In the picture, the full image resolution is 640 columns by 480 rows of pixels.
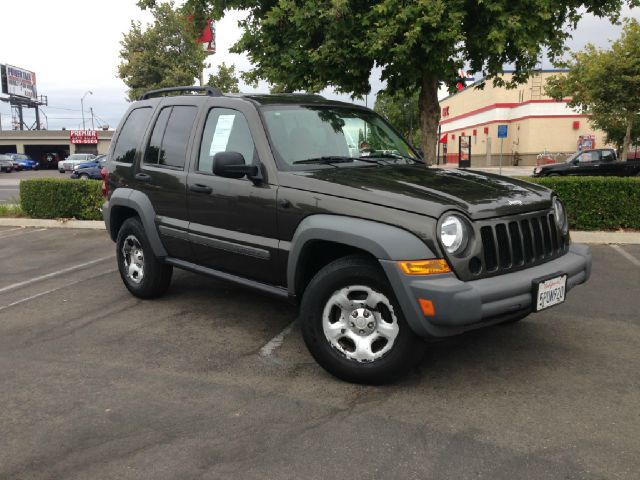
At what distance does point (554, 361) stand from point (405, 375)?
114cm

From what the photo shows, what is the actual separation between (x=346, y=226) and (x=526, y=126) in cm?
4094

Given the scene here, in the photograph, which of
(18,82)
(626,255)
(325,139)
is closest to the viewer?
(325,139)

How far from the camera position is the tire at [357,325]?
335 centimetres

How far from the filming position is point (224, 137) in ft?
14.6

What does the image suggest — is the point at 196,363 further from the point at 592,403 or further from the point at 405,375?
the point at 592,403

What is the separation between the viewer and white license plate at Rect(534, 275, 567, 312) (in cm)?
337

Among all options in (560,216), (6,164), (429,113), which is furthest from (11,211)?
(6,164)

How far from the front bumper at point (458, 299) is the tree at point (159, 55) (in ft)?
98.4

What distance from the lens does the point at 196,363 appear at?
400cm

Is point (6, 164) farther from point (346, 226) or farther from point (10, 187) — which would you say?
point (346, 226)

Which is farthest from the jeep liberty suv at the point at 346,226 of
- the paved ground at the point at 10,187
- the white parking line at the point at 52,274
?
the paved ground at the point at 10,187

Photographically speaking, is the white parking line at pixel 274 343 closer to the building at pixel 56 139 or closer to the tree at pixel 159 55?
the tree at pixel 159 55

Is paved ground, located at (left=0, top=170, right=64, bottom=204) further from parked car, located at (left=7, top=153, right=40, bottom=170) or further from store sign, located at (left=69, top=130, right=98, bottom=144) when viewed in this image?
store sign, located at (left=69, top=130, right=98, bottom=144)

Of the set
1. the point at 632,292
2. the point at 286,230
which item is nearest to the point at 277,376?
the point at 286,230
